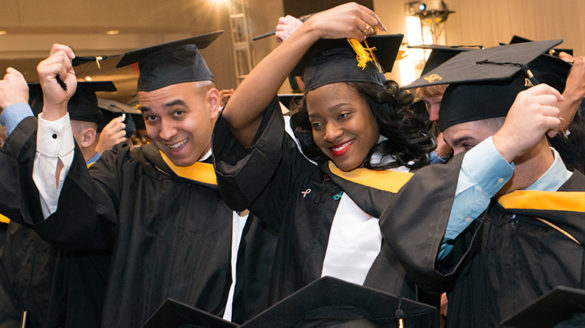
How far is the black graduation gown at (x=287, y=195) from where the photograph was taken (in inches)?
90.9

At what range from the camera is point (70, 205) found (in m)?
2.57

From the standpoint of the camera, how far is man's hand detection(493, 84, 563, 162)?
1559 mm

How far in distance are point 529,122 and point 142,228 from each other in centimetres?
175

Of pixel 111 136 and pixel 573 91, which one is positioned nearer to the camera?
pixel 573 91

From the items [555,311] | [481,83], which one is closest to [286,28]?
[481,83]

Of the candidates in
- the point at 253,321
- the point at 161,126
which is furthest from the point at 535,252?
the point at 161,126

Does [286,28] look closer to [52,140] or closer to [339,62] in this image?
[339,62]

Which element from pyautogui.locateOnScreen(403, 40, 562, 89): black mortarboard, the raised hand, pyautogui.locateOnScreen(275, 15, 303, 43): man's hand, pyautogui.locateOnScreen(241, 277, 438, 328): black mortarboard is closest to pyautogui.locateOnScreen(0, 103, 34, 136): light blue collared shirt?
pyautogui.locateOnScreen(275, 15, 303, 43): man's hand

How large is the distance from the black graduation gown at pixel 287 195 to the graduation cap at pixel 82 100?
1199mm

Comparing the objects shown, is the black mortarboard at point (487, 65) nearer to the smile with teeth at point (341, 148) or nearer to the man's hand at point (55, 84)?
the smile with teeth at point (341, 148)

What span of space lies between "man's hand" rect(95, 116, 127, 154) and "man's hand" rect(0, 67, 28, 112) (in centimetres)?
115

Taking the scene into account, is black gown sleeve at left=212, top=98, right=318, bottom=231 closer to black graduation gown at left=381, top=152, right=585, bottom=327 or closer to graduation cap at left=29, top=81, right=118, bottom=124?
black graduation gown at left=381, top=152, right=585, bottom=327

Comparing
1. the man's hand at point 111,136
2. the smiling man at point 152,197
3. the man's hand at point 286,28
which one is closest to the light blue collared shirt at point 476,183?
the man's hand at point 286,28

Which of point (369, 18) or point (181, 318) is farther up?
point (369, 18)
